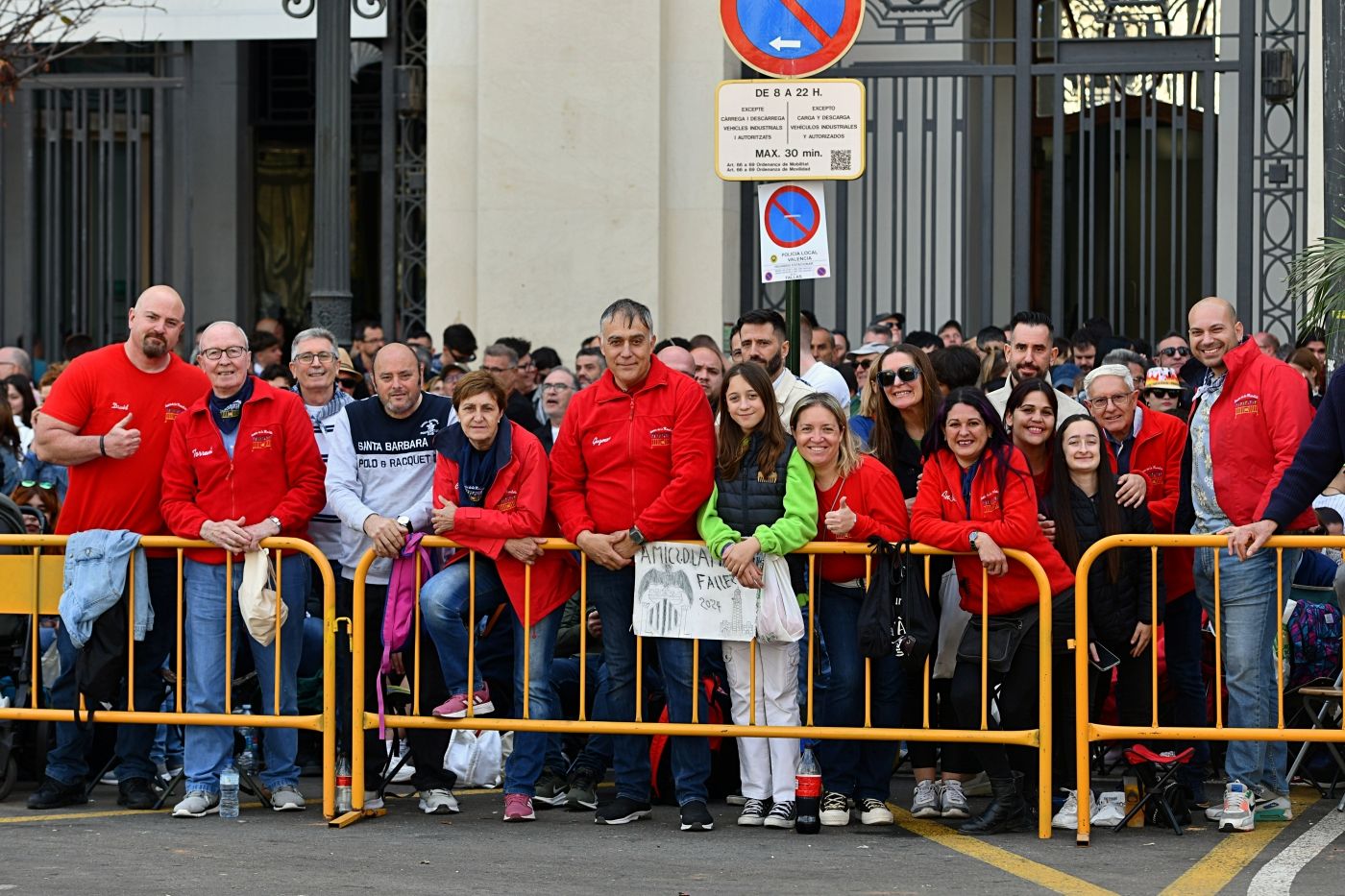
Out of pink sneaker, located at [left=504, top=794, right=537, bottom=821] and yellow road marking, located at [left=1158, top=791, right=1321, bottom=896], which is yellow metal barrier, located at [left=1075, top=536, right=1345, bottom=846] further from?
pink sneaker, located at [left=504, top=794, right=537, bottom=821]

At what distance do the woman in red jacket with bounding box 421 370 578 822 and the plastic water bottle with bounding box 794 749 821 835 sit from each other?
1047 mm

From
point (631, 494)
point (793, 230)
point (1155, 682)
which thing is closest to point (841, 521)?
point (631, 494)

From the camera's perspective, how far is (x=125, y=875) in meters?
7.39

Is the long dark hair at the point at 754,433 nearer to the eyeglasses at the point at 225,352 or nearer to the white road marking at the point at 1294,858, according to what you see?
the eyeglasses at the point at 225,352

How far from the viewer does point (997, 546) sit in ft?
26.6

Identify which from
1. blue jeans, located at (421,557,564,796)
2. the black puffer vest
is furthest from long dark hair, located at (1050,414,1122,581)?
blue jeans, located at (421,557,564,796)

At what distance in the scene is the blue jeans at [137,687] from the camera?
28.9 ft

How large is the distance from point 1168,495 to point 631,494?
2.27 meters

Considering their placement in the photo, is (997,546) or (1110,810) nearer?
(997,546)

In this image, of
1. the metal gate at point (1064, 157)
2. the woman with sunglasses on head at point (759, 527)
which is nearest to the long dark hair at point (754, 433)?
the woman with sunglasses on head at point (759, 527)

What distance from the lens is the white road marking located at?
722 centimetres

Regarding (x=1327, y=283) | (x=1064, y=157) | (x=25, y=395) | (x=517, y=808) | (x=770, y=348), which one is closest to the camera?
(x=517, y=808)

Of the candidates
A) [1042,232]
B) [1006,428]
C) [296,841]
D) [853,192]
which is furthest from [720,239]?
[296,841]

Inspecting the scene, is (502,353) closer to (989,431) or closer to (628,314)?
(628,314)
